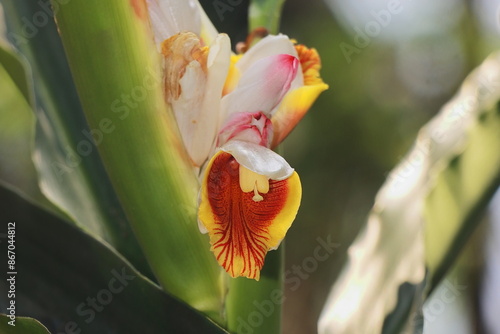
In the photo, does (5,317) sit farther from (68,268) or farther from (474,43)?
(474,43)

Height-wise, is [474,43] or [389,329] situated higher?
[389,329]

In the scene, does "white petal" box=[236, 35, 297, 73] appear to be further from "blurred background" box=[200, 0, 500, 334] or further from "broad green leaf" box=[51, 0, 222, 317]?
"blurred background" box=[200, 0, 500, 334]

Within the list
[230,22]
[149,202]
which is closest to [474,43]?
[230,22]

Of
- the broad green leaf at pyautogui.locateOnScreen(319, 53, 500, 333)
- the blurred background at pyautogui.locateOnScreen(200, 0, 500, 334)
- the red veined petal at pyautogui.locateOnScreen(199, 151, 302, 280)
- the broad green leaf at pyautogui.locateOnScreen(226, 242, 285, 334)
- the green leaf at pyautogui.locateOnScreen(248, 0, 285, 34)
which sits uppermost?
the green leaf at pyautogui.locateOnScreen(248, 0, 285, 34)

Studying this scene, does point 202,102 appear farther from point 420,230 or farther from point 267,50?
point 420,230

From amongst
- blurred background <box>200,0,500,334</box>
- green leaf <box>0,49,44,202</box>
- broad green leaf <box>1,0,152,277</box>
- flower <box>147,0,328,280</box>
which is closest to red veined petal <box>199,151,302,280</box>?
flower <box>147,0,328,280</box>

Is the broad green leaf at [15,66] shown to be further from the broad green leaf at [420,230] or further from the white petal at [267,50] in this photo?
the broad green leaf at [420,230]
